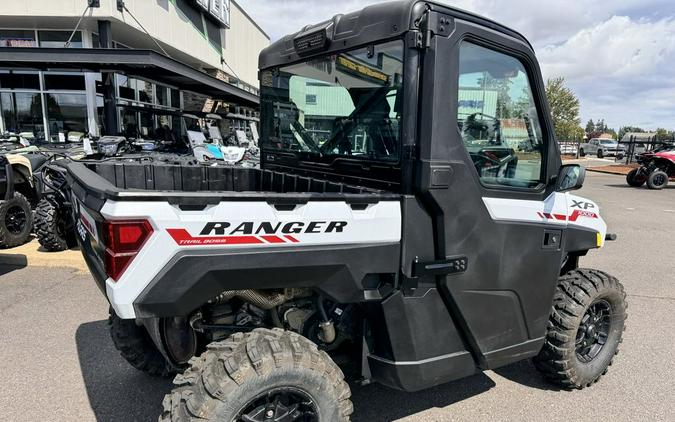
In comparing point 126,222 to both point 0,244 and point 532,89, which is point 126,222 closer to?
point 532,89

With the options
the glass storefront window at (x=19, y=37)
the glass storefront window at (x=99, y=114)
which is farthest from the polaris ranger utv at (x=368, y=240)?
the glass storefront window at (x=19, y=37)

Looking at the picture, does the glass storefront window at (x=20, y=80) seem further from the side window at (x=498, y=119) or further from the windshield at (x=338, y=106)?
the side window at (x=498, y=119)

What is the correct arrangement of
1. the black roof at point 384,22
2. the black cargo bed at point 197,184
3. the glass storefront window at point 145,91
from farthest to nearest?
the glass storefront window at point 145,91 → the black roof at point 384,22 → the black cargo bed at point 197,184

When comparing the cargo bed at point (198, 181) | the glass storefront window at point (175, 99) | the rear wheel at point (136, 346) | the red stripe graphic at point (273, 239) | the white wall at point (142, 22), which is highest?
the white wall at point (142, 22)

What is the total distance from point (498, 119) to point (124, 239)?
204 cm

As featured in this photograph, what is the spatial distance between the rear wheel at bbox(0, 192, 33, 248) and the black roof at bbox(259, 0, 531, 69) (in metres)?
5.75

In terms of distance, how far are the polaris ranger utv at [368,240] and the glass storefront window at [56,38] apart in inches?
644

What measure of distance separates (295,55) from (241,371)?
203 cm

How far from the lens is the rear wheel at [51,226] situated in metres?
6.14

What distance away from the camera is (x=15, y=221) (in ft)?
21.6

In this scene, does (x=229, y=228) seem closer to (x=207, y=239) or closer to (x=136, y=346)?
(x=207, y=239)

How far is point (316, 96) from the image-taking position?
3012 millimetres

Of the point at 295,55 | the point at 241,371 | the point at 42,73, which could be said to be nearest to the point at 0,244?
the point at 295,55

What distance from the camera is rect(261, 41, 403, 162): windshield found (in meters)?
2.41
